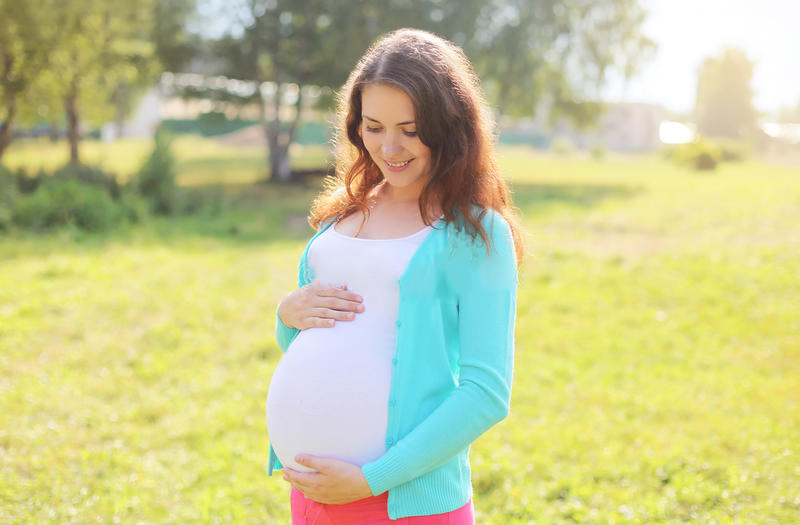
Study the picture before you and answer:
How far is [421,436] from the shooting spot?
4.96 feet

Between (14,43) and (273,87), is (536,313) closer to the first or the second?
(14,43)

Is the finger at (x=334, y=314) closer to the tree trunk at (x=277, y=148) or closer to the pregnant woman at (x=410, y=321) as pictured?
the pregnant woman at (x=410, y=321)

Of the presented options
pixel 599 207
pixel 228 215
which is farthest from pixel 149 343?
pixel 599 207

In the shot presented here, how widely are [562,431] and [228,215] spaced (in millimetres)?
11087

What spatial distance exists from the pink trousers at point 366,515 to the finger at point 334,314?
434mm

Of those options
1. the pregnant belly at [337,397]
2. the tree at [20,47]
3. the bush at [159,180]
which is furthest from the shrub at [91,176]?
the pregnant belly at [337,397]

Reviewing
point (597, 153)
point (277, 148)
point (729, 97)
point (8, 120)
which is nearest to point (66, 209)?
point (8, 120)

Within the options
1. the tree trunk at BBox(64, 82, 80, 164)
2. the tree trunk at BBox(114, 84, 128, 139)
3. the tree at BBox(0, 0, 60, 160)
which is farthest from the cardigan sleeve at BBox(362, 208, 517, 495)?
the tree trunk at BBox(114, 84, 128, 139)

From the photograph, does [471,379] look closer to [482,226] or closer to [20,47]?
[482,226]

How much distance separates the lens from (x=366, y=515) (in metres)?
1.64

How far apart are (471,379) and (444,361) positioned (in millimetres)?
110

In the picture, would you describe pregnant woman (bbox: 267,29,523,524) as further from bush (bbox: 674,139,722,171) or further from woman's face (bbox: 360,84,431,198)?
bush (bbox: 674,139,722,171)

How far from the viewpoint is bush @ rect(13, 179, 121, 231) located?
11172mm

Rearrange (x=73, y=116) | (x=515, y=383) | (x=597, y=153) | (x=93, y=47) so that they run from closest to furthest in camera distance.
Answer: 1. (x=515, y=383)
2. (x=93, y=47)
3. (x=73, y=116)
4. (x=597, y=153)
